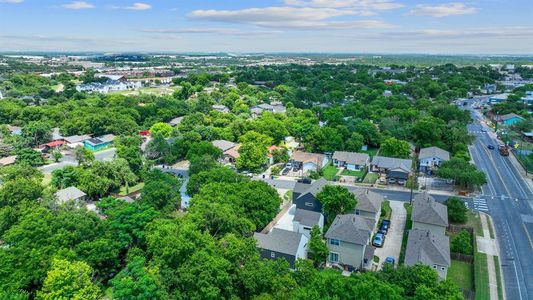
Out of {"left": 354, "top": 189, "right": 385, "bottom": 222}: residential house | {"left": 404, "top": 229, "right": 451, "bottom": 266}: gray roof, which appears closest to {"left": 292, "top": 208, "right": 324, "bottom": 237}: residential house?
{"left": 354, "top": 189, "right": 385, "bottom": 222}: residential house

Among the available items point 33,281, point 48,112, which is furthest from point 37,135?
point 33,281

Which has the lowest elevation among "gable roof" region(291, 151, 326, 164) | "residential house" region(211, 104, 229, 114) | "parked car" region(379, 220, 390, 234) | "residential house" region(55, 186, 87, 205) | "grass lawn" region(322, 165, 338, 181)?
"grass lawn" region(322, 165, 338, 181)

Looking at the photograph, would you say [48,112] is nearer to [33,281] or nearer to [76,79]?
[33,281]

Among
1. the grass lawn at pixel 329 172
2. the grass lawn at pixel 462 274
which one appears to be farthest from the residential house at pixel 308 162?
the grass lawn at pixel 462 274

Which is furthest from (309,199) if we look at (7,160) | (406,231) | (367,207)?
(7,160)

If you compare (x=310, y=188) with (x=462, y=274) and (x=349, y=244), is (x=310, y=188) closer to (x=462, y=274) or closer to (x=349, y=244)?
(x=349, y=244)

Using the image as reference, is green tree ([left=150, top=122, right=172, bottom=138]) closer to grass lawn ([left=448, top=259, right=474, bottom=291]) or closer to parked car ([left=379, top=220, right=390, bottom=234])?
parked car ([left=379, top=220, right=390, bottom=234])
